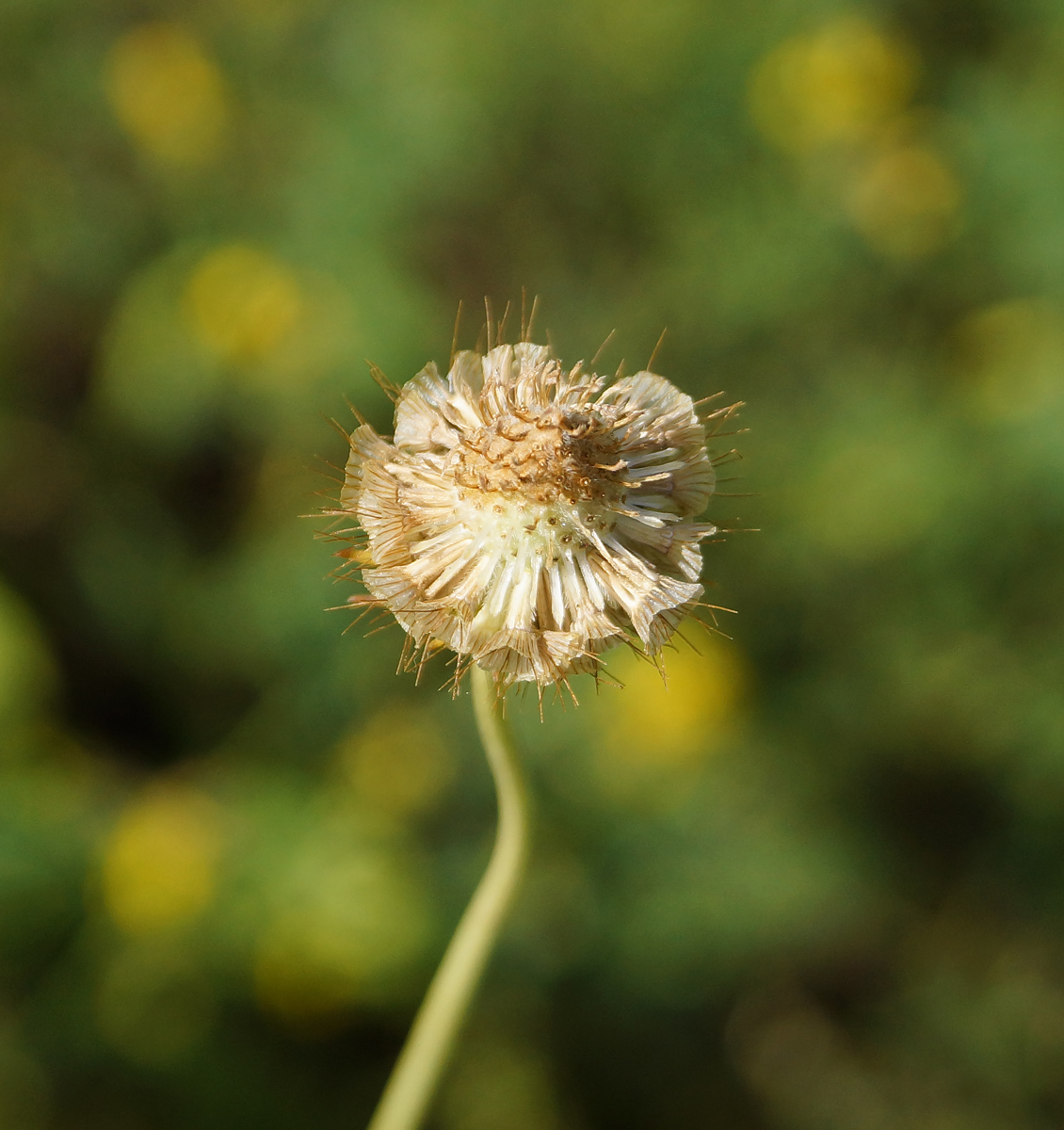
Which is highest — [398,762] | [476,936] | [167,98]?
[167,98]

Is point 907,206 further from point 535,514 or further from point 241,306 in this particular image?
point 535,514

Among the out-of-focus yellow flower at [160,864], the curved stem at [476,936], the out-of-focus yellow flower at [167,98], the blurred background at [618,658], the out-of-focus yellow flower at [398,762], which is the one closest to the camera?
the curved stem at [476,936]

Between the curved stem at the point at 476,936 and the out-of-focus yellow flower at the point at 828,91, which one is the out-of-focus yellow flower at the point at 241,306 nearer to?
the out-of-focus yellow flower at the point at 828,91

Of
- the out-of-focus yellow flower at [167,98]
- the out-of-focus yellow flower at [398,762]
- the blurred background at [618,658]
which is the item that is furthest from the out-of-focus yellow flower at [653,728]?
the out-of-focus yellow flower at [167,98]

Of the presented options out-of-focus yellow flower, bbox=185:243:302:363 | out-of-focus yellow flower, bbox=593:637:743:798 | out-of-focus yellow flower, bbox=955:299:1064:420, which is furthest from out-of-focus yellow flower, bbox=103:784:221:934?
out-of-focus yellow flower, bbox=955:299:1064:420

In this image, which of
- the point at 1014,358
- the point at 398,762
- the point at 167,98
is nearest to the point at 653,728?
the point at 398,762
